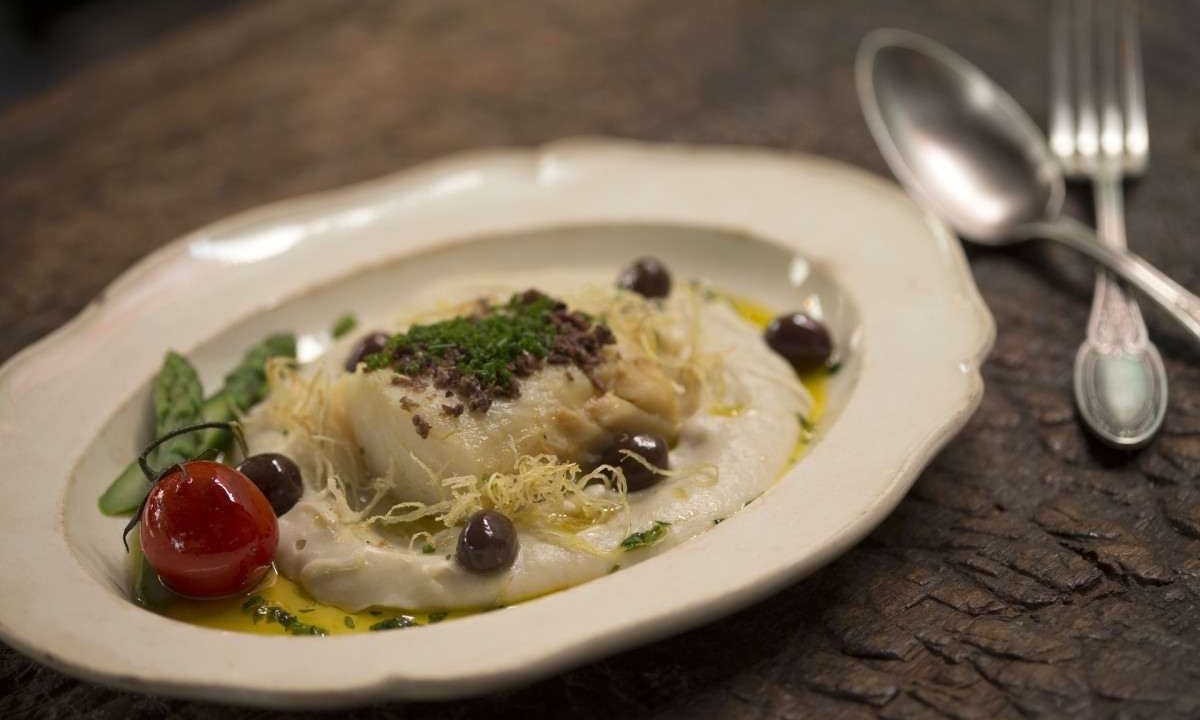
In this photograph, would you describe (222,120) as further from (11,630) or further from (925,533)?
(925,533)

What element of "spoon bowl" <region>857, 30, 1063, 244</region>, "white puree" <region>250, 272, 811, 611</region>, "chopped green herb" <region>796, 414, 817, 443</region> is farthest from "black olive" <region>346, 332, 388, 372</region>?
"spoon bowl" <region>857, 30, 1063, 244</region>

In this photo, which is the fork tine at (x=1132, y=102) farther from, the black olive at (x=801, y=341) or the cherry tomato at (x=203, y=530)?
the cherry tomato at (x=203, y=530)

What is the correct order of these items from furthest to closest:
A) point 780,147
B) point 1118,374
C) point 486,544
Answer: point 780,147 → point 1118,374 → point 486,544

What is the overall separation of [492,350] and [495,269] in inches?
61.4

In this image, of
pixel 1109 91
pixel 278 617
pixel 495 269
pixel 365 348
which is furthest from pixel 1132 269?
pixel 278 617

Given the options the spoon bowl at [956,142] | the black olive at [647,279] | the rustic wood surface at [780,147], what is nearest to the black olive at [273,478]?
the rustic wood surface at [780,147]

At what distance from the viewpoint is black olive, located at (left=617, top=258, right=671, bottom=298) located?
5070 millimetres

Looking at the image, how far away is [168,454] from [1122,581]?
3.42 m

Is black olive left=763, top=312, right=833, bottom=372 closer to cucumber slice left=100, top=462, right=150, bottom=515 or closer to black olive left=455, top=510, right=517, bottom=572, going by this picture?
black olive left=455, top=510, right=517, bottom=572

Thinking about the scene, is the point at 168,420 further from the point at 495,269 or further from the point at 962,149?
the point at 962,149

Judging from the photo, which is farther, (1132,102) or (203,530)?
(1132,102)

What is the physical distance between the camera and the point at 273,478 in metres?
4.08

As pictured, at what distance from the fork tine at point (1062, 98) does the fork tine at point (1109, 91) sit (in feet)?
0.52

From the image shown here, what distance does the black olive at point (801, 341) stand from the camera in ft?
15.6
